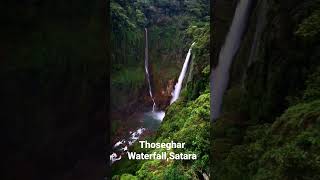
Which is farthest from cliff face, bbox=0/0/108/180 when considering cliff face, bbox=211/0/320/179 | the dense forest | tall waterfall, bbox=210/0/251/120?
cliff face, bbox=211/0/320/179

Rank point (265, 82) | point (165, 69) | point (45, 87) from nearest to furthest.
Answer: point (265, 82) < point (165, 69) < point (45, 87)

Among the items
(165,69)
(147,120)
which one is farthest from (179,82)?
(147,120)

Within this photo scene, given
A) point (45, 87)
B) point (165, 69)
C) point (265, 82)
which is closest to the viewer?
point (265, 82)

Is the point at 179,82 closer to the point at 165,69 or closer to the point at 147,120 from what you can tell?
the point at 165,69

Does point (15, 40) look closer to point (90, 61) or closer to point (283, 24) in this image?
point (90, 61)

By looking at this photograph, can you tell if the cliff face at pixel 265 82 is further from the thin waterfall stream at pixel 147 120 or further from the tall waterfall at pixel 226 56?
the thin waterfall stream at pixel 147 120

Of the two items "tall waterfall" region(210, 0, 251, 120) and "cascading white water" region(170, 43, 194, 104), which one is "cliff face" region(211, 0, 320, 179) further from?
"cascading white water" region(170, 43, 194, 104)
